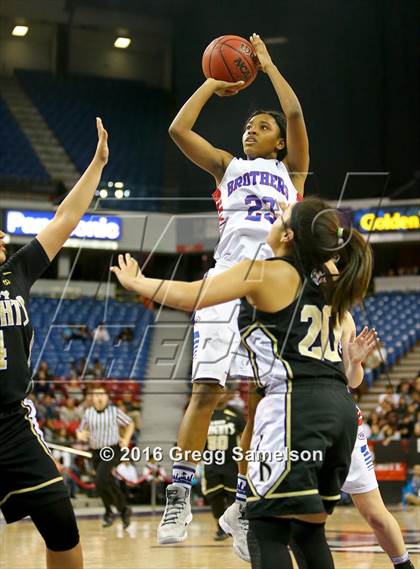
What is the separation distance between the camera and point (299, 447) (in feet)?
11.6

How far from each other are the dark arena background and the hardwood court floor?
0.04 meters

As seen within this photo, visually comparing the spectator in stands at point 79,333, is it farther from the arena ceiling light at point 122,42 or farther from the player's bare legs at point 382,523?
the arena ceiling light at point 122,42

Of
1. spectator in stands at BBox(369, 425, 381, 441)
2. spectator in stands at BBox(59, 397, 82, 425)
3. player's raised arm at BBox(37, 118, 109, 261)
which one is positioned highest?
player's raised arm at BBox(37, 118, 109, 261)

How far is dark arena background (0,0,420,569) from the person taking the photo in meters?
10.3

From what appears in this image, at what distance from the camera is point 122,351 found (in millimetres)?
16875

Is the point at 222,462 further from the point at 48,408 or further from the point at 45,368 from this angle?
the point at 45,368

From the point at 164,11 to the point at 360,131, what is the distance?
546 cm

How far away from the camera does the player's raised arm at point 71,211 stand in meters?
4.39

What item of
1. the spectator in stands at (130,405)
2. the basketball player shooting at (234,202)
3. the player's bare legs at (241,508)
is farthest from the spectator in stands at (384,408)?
the basketball player shooting at (234,202)

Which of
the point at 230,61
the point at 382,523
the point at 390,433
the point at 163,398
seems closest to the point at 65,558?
the point at 382,523

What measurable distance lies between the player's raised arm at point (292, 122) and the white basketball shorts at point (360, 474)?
1.53 meters

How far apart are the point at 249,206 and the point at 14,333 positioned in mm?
1740

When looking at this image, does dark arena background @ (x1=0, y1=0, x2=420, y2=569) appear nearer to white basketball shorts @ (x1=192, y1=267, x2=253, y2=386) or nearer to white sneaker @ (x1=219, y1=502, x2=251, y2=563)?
white sneaker @ (x1=219, y1=502, x2=251, y2=563)

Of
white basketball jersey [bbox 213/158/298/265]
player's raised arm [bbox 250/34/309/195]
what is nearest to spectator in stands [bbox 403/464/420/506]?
player's raised arm [bbox 250/34/309/195]
